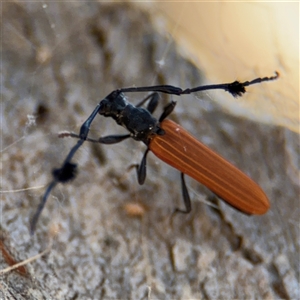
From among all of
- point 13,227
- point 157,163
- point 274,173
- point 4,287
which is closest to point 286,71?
point 274,173

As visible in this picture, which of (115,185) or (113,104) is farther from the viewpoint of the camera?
(115,185)

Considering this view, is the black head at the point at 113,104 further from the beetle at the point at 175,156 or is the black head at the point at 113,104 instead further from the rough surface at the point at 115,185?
the rough surface at the point at 115,185

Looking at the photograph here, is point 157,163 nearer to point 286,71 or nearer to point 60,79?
point 60,79

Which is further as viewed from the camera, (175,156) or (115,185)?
(115,185)

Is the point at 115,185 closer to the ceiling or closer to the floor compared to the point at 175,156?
closer to the floor

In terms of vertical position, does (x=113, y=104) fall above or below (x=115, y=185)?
above

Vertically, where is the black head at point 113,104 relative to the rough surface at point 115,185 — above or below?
above

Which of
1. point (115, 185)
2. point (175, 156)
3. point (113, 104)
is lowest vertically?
point (115, 185)

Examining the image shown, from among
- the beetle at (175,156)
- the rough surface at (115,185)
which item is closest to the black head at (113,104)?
the beetle at (175,156)

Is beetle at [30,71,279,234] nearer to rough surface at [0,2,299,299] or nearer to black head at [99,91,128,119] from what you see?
black head at [99,91,128,119]
